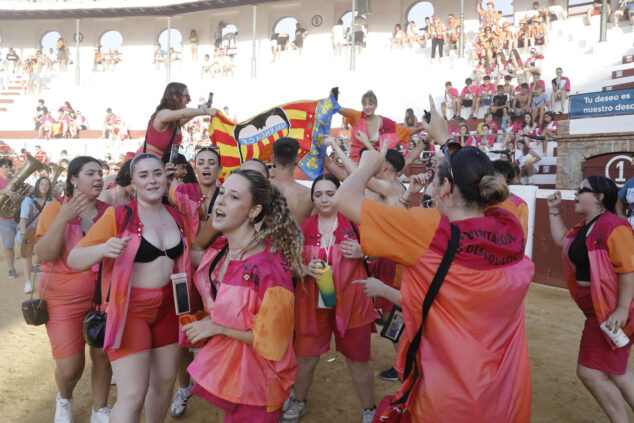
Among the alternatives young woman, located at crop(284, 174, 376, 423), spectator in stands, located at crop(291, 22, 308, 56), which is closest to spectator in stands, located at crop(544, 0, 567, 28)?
spectator in stands, located at crop(291, 22, 308, 56)

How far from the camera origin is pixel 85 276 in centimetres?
373

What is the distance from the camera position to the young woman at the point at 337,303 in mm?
3672

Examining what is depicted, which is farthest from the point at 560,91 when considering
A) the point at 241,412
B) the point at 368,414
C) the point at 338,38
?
the point at 241,412

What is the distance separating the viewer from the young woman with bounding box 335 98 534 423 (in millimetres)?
2025

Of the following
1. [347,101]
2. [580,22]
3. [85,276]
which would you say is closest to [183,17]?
[347,101]

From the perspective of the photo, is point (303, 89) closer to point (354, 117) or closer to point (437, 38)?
point (437, 38)

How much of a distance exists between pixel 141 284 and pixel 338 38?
23184 millimetres

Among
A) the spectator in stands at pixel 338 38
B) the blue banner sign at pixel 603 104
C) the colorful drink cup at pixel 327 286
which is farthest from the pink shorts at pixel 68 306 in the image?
the spectator in stands at pixel 338 38

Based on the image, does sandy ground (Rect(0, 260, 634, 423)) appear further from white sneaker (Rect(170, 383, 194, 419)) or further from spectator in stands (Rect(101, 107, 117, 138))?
spectator in stands (Rect(101, 107, 117, 138))

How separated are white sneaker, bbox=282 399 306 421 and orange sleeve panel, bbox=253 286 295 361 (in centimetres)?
184

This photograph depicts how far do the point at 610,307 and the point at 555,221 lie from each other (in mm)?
1044

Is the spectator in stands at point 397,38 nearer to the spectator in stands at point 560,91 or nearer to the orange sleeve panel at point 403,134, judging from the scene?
the spectator in stands at point 560,91

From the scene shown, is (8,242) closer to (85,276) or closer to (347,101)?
(85,276)

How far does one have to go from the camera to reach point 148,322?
3068mm
